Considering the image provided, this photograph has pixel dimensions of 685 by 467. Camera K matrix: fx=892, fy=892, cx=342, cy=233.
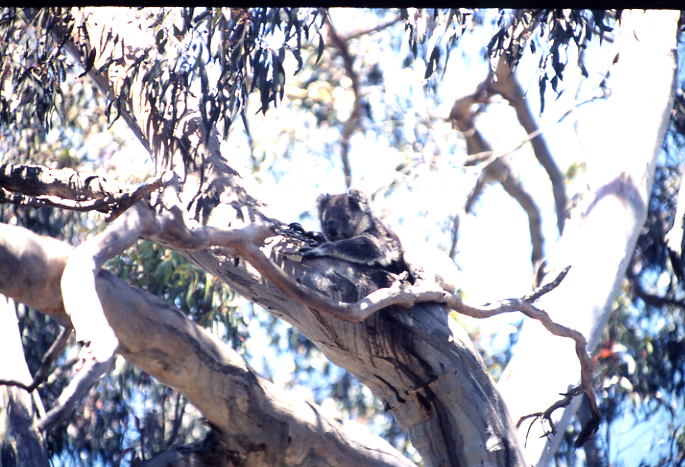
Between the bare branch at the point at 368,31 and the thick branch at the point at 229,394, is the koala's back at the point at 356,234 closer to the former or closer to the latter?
the thick branch at the point at 229,394

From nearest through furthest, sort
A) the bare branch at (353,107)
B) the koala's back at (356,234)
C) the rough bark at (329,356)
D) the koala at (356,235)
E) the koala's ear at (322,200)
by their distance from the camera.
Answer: the rough bark at (329,356), the koala at (356,235), the koala's back at (356,234), the koala's ear at (322,200), the bare branch at (353,107)

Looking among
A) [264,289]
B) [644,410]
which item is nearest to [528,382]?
[264,289]

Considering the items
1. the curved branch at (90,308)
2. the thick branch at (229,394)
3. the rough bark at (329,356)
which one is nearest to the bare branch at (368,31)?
the rough bark at (329,356)

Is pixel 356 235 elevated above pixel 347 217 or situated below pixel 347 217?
below

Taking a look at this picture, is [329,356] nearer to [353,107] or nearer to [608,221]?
[608,221]

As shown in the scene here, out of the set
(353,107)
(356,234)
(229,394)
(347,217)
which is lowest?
(229,394)

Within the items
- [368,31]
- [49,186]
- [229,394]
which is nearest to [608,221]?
[229,394]

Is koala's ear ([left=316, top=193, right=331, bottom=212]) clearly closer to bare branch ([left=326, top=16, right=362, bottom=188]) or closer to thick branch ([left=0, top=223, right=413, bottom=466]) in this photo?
thick branch ([left=0, top=223, right=413, bottom=466])

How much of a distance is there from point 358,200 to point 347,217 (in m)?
0.16

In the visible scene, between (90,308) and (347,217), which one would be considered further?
(347,217)

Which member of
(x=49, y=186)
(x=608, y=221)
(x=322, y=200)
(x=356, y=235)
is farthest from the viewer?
(x=322, y=200)

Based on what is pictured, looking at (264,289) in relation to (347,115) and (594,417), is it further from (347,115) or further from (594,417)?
(347,115)

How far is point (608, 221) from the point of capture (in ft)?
18.4

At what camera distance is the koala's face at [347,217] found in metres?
6.12
